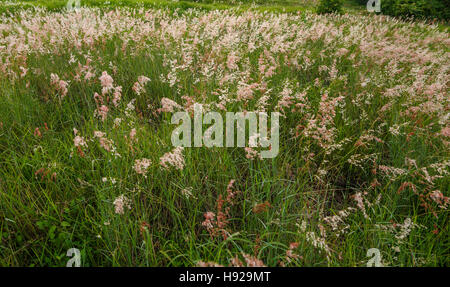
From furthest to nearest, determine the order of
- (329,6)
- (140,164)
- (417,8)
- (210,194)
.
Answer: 1. (417,8)
2. (329,6)
3. (210,194)
4. (140,164)

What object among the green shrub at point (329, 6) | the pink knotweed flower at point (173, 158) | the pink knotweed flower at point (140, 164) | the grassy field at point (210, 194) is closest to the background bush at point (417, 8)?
the green shrub at point (329, 6)

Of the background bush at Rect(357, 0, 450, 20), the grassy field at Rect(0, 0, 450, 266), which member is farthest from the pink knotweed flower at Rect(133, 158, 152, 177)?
the background bush at Rect(357, 0, 450, 20)

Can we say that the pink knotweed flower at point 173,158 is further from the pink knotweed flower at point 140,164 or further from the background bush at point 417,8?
the background bush at point 417,8

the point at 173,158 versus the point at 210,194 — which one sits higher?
the point at 173,158

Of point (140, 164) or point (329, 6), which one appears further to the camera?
point (329, 6)

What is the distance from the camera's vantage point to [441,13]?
633 inches

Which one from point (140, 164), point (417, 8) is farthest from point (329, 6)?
point (140, 164)

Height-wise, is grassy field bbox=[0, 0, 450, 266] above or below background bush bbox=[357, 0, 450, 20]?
below

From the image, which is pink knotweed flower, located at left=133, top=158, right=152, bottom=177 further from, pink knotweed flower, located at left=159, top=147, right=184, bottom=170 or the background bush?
the background bush

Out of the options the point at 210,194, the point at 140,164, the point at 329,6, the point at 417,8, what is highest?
the point at 417,8

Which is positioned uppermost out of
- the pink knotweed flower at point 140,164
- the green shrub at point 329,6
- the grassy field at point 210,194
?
the green shrub at point 329,6

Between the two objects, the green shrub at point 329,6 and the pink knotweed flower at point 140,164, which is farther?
the green shrub at point 329,6

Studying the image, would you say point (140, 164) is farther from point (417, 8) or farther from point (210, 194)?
point (417, 8)
